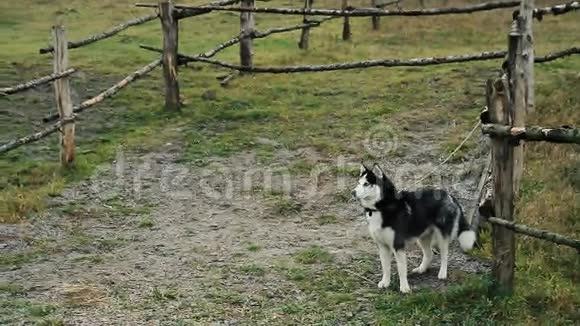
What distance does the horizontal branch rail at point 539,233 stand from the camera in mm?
4004

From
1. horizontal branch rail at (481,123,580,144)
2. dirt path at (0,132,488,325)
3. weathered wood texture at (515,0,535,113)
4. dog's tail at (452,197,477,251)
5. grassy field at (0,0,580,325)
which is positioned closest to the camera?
horizontal branch rail at (481,123,580,144)

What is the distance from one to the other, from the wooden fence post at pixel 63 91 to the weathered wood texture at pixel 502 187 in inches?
180

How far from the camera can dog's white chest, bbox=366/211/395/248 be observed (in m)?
4.74

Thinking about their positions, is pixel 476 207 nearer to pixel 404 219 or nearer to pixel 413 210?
pixel 413 210

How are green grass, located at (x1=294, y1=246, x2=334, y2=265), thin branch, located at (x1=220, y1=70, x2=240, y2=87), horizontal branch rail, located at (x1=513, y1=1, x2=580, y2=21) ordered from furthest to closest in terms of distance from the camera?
thin branch, located at (x1=220, y1=70, x2=240, y2=87) → horizontal branch rail, located at (x1=513, y1=1, x2=580, y2=21) → green grass, located at (x1=294, y1=246, x2=334, y2=265)

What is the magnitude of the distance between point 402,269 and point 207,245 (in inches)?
71.0

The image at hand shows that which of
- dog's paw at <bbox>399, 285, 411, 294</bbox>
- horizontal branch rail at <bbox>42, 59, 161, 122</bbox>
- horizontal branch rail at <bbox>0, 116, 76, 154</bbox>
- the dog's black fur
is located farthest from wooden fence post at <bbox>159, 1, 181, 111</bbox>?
dog's paw at <bbox>399, 285, 411, 294</bbox>

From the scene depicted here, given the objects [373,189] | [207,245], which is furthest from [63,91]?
[373,189]

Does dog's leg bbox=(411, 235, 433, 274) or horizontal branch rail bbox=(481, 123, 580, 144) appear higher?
horizontal branch rail bbox=(481, 123, 580, 144)

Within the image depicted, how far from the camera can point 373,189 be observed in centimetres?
473

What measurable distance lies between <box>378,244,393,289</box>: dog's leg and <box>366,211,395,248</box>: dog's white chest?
0.06 metres

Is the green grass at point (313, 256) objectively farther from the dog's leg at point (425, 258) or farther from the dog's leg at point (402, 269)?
the dog's leg at point (402, 269)

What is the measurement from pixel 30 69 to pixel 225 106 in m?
3.62

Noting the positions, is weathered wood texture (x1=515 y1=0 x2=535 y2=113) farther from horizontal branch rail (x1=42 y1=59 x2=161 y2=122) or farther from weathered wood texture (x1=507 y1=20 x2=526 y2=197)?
horizontal branch rail (x1=42 y1=59 x2=161 y2=122)
